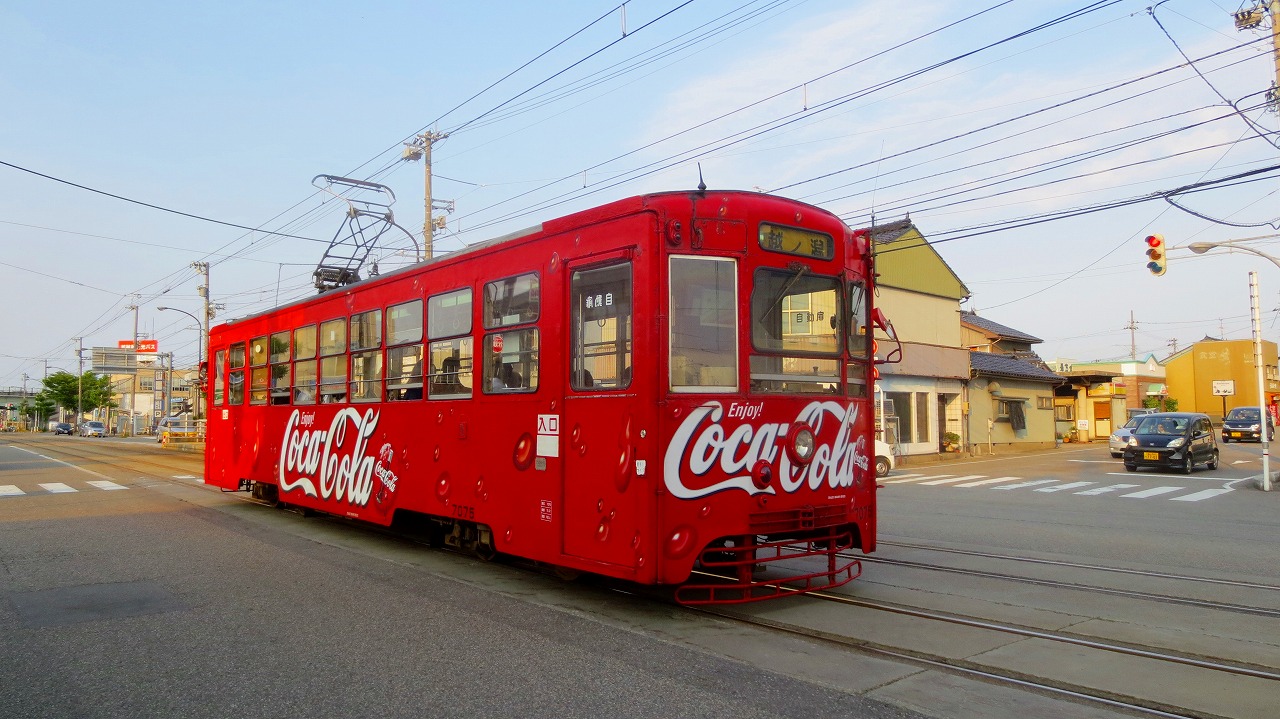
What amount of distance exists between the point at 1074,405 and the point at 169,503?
1749 inches

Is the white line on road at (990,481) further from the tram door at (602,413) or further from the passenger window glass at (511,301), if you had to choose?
the tram door at (602,413)

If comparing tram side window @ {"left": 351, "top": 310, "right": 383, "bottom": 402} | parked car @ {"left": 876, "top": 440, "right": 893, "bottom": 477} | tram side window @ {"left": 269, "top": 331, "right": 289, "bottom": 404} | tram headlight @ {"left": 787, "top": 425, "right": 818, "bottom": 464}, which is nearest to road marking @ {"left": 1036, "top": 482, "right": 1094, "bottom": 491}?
parked car @ {"left": 876, "top": 440, "right": 893, "bottom": 477}

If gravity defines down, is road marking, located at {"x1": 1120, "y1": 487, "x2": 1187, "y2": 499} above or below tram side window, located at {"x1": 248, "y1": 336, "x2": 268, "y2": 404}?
below

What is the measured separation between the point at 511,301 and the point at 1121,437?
25.4 metres

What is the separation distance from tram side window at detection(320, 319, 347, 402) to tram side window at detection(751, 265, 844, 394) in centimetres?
630

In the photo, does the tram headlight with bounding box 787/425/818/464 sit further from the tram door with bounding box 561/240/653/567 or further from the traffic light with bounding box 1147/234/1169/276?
the traffic light with bounding box 1147/234/1169/276

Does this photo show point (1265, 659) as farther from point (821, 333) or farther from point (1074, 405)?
→ point (1074, 405)

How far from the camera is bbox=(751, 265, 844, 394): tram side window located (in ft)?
20.6

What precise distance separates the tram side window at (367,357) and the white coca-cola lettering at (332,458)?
24 centimetres

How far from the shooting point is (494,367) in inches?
299

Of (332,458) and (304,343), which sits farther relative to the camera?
(304,343)

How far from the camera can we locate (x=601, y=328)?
644cm

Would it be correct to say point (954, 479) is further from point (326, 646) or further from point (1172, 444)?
point (326, 646)

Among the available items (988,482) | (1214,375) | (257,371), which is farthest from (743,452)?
(1214,375)
